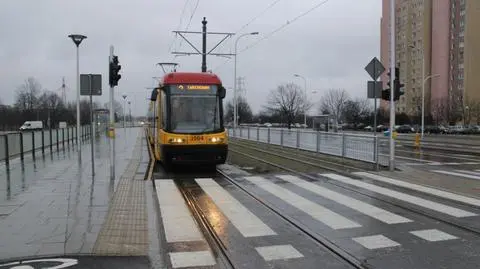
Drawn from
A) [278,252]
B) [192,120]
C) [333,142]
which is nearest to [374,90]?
[333,142]

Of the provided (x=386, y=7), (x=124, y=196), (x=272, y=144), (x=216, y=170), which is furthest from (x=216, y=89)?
Result: (x=386, y=7)

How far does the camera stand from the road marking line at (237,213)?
772 centimetres

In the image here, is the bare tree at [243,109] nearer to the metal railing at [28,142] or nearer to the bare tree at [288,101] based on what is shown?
the bare tree at [288,101]

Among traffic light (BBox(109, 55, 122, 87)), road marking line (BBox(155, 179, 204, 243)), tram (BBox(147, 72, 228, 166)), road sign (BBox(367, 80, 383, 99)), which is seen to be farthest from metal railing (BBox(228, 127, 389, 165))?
traffic light (BBox(109, 55, 122, 87))

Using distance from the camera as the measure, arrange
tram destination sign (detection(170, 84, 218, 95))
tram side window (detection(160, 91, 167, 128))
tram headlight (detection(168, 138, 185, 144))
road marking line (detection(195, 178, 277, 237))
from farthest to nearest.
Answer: tram destination sign (detection(170, 84, 218, 95)), tram side window (detection(160, 91, 167, 128)), tram headlight (detection(168, 138, 185, 144)), road marking line (detection(195, 178, 277, 237))

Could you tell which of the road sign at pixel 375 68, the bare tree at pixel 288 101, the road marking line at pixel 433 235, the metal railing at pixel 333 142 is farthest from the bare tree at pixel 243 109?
the road marking line at pixel 433 235

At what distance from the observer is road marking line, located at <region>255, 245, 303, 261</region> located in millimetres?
6266

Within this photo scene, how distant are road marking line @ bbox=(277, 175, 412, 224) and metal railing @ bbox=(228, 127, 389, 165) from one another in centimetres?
559

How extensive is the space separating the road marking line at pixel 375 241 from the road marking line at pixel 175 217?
228cm

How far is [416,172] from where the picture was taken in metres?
15.9

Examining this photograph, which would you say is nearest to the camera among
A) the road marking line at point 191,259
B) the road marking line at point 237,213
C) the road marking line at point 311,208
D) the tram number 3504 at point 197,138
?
the road marking line at point 191,259

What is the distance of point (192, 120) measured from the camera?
625 inches

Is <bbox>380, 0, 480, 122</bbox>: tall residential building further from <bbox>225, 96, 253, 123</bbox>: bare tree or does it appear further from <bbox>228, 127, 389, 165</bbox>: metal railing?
<bbox>228, 127, 389, 165</bbox>: metal railing

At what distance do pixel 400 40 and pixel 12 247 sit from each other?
135 metres
